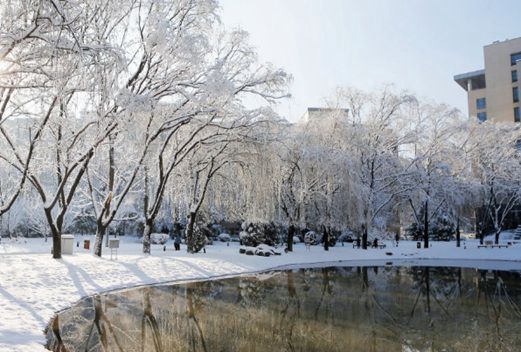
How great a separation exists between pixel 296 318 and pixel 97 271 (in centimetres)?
890

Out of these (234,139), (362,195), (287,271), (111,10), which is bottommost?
(287,271)

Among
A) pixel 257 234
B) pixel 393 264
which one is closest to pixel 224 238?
pixel 257 234

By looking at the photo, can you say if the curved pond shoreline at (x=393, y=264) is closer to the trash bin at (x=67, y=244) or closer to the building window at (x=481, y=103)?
the trash bin at (x=67, y=244)

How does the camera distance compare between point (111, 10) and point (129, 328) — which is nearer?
point (129, 328)

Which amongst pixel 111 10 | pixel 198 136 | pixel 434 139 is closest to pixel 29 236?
pixel 198 136

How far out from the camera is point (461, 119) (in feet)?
111

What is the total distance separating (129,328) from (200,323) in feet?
4.67

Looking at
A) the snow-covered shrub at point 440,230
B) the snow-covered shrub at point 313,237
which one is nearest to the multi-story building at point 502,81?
the snow-covered shrub at point 440,230

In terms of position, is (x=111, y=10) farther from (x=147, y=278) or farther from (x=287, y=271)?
(x=287, y=271)

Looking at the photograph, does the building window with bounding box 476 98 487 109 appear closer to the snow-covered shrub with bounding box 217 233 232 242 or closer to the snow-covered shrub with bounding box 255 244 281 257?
the snow-covered shrub with bounding box 217 233 232 242

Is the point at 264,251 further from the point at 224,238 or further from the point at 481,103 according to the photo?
the point at 481,103

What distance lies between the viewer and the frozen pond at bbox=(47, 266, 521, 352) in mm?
7414

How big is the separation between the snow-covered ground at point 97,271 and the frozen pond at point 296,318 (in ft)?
1.83

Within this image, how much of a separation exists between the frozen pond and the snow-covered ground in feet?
1.83
